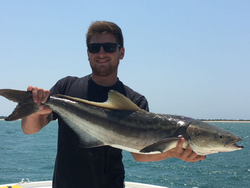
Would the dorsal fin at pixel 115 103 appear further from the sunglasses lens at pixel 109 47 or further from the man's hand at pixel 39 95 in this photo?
the sunglasses lens at pixel 109 47

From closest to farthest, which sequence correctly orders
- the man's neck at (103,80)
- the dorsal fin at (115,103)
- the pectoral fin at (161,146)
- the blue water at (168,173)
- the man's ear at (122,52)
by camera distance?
the pectoral fin at (161,146) < the dorsal fin at (115,103) < the man's neck at (103,80) < the man's ear at (122,52) < the blue water at (168,173)

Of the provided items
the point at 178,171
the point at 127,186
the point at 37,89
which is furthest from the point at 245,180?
the point at 37,89

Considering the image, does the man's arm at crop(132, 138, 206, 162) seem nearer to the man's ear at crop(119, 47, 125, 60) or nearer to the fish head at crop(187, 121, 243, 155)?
the fish head at crop(187, 121, 243, 155)

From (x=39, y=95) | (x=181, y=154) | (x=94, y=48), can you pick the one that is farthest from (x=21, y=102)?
(x=181, y=154)

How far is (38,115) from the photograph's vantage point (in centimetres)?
362

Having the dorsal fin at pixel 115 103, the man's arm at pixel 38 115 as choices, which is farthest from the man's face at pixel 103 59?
the man's arm at pixel 38 115

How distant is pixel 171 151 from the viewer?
3.37 metres

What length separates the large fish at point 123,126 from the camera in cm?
328

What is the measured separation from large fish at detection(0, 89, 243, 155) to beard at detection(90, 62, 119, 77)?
0.54 meters

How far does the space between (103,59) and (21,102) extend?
120cm

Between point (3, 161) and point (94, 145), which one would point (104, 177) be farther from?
point (3, 161)

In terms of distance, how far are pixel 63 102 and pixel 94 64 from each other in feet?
2.43

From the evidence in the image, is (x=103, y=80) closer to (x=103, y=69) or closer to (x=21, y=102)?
(x=103, y=69)

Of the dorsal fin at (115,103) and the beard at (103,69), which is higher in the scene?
the beard at (103,69)
